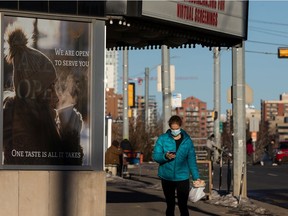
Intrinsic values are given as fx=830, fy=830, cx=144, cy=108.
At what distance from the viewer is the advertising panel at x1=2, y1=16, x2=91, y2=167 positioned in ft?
38.8

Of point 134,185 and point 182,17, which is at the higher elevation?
point 182,17

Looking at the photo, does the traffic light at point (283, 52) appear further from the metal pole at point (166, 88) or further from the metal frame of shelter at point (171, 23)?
the metal frame of shelter at point (171, 23)

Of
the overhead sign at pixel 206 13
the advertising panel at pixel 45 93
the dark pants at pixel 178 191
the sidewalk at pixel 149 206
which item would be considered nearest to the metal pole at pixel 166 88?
the sidewalk at pixel 149 206

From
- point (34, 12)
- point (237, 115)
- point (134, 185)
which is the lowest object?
point (134, 185)

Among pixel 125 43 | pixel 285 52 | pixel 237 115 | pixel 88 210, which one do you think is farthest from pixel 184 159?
pixel 285 52

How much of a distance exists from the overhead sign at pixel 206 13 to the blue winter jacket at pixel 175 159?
212 cm

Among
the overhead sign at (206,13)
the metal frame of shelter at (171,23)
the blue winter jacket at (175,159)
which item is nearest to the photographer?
the blue winter jacket at (175,159)

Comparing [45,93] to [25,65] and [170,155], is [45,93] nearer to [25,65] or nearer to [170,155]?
[25,65]

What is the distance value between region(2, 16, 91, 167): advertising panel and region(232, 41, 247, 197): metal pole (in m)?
6.77

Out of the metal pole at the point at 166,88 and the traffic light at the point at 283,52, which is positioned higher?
the traffic light at the point at 283,52

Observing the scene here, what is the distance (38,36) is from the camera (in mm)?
12016

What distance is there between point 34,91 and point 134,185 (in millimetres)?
14284

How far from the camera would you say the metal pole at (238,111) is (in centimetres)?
1830

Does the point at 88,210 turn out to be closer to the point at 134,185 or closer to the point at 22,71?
the point at 22,71
